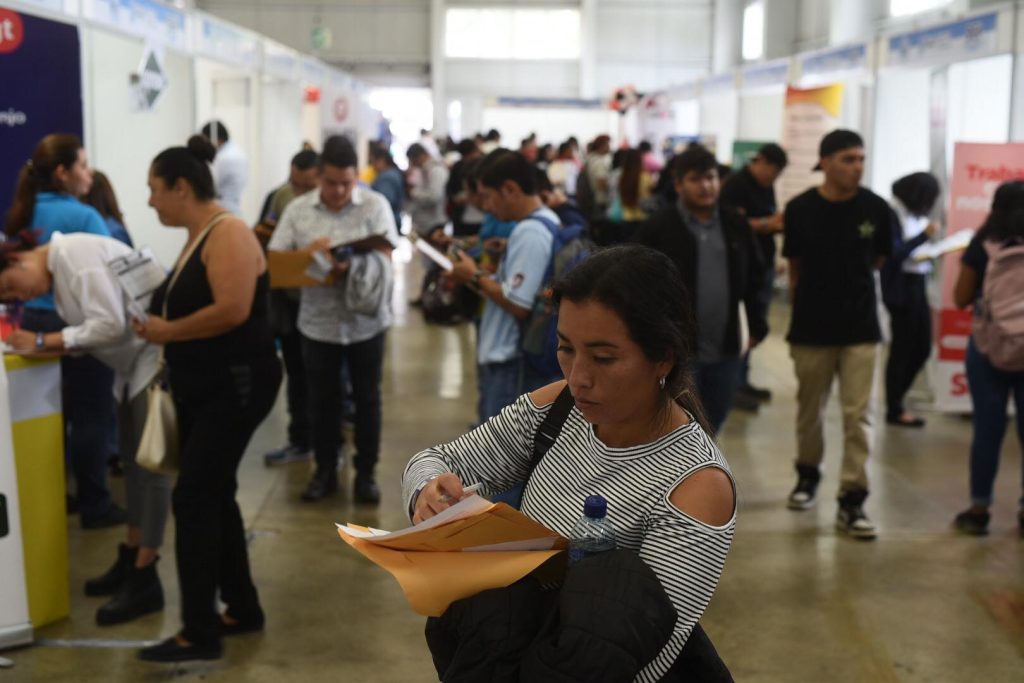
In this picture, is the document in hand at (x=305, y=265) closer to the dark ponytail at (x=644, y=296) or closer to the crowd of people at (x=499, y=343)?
the crowd of people at (x=499, y=343)

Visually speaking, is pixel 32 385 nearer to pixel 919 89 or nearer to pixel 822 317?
pixel 822 317

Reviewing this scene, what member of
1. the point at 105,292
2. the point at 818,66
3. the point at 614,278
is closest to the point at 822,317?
the point at 105,292

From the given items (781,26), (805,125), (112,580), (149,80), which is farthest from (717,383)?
(781,26)

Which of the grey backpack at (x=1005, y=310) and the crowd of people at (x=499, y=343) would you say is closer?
the crowd of people at (x=499, y=343)

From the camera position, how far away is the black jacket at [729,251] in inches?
170

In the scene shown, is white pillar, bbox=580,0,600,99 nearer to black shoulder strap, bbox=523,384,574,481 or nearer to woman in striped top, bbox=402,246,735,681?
black shoulder strap, bbox=523,384,574,481

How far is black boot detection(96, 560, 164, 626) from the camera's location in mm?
3783

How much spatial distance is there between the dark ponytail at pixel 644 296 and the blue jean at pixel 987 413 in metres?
3.49

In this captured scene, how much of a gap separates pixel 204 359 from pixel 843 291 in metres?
2.59

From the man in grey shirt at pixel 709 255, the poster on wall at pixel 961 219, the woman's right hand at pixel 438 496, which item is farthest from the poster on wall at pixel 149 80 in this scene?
the woman's right hand at pixel 438 496

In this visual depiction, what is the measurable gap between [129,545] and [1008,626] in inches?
120

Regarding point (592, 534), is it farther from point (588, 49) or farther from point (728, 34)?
point (588, 49)

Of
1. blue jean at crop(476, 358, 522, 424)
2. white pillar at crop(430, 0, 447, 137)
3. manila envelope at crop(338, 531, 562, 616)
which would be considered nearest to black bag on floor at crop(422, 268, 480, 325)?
blue jean at crop(476, 358, 522, 424)

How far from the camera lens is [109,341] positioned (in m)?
3.55
